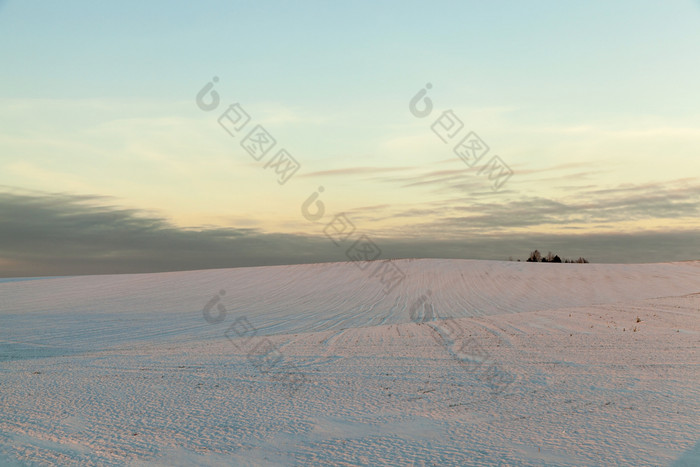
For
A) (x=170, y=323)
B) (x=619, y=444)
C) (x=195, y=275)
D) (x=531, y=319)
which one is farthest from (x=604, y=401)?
(x=195, y=275)

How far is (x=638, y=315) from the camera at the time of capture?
18203 millimetres

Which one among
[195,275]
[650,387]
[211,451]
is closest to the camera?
[211,451]

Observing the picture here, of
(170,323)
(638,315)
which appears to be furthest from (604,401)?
(170,323)

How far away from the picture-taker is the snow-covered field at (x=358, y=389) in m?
6.52

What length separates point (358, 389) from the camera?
368 inches

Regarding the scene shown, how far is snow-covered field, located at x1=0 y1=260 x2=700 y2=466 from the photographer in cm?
652

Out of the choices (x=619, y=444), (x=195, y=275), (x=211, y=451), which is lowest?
(x=619, y=444)

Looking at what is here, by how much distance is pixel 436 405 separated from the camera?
826cm

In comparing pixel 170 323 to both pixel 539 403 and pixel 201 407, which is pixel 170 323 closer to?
pixel 201 407

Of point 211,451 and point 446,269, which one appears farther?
point 446,269

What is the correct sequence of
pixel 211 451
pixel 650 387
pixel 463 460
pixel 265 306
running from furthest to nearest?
1. pixel 265 306
2. pixel 650 387
3. pixel 211 451
4. pixel 463 460

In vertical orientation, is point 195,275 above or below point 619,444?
above

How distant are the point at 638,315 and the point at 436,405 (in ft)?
42.2

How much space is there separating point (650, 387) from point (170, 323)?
57.2 ft
